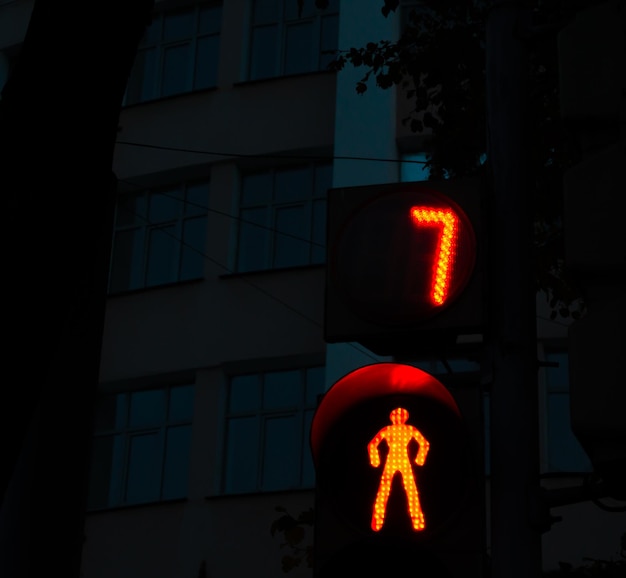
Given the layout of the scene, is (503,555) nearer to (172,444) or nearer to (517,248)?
(517,248)

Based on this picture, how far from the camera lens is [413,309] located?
3518mm

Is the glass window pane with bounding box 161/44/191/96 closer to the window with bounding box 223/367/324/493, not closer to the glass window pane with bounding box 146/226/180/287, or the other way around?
the glass window pane with bounding box 146/226/180/287

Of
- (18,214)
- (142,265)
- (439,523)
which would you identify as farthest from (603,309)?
(142,265)

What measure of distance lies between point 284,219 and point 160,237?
2.24 meters

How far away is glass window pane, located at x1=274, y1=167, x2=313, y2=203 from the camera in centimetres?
2231

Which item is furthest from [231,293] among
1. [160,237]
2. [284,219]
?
[160,237]

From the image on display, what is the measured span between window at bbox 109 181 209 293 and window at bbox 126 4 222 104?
1.89 meters

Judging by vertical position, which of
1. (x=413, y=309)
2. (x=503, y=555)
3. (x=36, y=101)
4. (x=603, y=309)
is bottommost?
(x=503, y=555)

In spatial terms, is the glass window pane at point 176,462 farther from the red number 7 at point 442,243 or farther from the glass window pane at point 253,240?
the red number 7 at point 442,243

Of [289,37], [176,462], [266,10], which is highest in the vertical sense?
[266,10]

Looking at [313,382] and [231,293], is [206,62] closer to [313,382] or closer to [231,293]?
[231,293]

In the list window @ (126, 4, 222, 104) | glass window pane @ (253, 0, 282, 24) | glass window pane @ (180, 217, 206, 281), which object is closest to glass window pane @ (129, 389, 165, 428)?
glass window pane @ (180, 217, 206, 281)

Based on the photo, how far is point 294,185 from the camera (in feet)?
73.6

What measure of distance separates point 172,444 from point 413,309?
1837 centimetres
